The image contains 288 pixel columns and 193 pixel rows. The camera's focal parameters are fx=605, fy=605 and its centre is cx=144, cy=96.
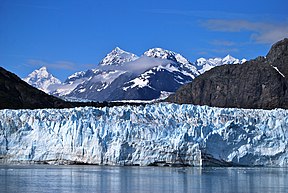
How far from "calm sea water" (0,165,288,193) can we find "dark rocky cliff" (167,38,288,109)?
51.3 meters

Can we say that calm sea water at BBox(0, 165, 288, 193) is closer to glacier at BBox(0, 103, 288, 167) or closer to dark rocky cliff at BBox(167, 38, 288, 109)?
glacier at BBox(0, 103, 288, 167)

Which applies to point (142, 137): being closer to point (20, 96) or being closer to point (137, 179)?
point (137, 179)

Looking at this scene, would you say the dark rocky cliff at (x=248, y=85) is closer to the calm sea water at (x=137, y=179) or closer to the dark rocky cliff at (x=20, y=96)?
the dark rocky cliff at (x=20, y=96)

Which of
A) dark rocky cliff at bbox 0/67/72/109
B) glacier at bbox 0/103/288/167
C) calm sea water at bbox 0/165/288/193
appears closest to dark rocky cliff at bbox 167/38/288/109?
dark rocky cliff at bbox 0/67/72/109

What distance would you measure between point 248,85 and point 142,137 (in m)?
57.5

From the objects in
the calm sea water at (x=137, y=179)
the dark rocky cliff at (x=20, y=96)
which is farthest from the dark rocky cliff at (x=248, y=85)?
the calm sea water at (x=137, y=179)

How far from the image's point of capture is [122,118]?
1253 inches

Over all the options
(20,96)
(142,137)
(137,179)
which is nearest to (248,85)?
(20,96)

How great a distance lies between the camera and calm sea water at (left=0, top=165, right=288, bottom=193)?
851 inches

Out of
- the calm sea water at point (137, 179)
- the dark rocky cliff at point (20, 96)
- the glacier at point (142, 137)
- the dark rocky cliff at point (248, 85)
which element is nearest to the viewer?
the calm sea water at point (137, 179)

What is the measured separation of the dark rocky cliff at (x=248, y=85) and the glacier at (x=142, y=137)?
4769cm

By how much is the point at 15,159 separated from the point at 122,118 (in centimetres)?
599

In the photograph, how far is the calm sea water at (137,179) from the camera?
2161 cm

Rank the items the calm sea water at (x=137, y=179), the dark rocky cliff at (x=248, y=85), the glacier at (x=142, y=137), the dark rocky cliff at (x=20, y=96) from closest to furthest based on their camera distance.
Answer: the calm sea water at (x=137, y=179), the glacier at (x=142, y=137), the dark rocky cliff at (x=20, y=96), the dark rocky cliff at (x=248, y=85)
